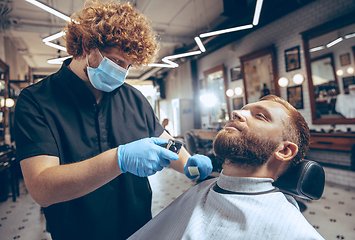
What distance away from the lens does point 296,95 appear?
4121 mm

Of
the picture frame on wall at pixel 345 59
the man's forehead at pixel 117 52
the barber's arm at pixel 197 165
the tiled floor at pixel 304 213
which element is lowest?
the tiled floor at pixel 304 213

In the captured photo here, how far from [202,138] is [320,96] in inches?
133

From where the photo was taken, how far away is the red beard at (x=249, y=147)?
3.61 ft

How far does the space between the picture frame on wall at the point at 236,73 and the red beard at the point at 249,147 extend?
16.0 ft

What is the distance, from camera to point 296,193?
1.00 m

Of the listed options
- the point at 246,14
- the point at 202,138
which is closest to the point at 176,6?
the point at 246,14

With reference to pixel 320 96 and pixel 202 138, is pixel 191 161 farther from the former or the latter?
pixel 202 138

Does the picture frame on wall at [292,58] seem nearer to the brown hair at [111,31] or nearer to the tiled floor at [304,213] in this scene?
the tiled floor at [304,213]

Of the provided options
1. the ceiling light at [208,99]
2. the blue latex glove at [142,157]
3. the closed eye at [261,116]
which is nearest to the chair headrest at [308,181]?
the closed eye at [261,116]

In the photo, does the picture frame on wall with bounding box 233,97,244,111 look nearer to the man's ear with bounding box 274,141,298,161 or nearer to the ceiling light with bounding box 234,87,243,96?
the ceiling light with bounding box 234,87,243,96

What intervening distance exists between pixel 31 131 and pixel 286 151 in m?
1.29

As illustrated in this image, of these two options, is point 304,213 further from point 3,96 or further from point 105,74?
point 3,96

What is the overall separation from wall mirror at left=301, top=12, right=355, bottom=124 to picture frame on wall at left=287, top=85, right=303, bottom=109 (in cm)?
22

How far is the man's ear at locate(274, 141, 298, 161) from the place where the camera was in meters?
1.10
